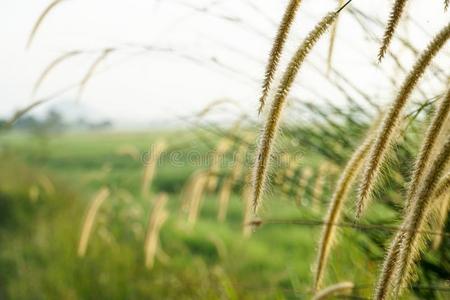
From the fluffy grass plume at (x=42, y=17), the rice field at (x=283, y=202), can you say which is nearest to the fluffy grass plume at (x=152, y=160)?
the rice field at (x=283, y=202)

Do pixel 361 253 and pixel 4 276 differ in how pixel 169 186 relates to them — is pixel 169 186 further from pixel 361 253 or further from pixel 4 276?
pixel 361 253

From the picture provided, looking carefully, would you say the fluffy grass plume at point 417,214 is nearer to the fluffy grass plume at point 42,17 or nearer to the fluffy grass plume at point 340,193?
the fluffy grass plume at point 340,193

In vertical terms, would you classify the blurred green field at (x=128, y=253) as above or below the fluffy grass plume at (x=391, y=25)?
below

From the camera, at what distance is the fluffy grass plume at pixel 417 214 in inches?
29.8

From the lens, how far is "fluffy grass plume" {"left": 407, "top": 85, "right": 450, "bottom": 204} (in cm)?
77

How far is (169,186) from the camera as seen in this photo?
10.4 m

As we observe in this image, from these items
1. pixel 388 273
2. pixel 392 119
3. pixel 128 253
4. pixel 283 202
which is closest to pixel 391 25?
pixel 392 119

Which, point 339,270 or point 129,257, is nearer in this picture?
point 339,270

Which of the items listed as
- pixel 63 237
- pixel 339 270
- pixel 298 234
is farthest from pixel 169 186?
pixel 339 270

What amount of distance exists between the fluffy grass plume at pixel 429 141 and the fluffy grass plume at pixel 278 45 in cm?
18

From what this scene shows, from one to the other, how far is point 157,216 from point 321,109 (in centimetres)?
105

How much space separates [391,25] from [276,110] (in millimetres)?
153

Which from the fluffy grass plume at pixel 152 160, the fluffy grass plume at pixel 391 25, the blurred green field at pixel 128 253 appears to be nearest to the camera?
the fluffy grass plume at pixel 391 25

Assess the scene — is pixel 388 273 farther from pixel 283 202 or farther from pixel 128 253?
pixel 128 253
